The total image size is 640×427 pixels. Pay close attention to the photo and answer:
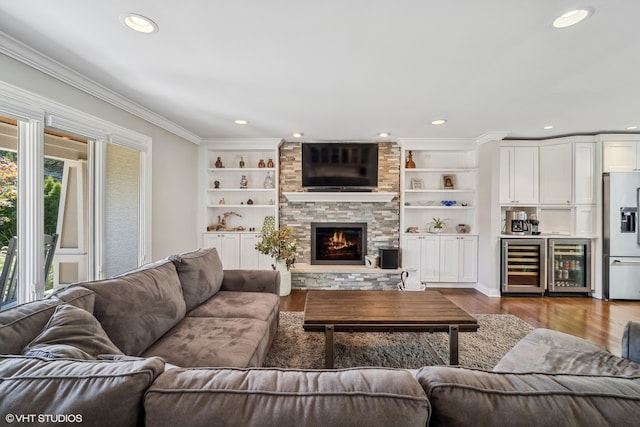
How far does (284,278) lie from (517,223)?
3.89m

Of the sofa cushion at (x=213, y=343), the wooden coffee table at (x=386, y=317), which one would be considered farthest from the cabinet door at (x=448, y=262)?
the sofa cushion at (x=213, y=343)

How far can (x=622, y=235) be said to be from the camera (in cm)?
397

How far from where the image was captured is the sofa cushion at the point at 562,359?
1.19 meters

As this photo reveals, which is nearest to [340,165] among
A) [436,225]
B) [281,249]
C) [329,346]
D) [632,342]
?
[281,249]

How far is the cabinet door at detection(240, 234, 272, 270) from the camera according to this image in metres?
4.62

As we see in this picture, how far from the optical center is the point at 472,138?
455 cm

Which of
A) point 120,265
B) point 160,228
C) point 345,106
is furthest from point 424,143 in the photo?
point 120,265

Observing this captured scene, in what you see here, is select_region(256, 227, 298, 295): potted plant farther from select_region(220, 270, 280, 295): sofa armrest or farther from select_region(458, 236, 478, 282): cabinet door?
select_region(458, 236, 478, 282): cabinet door

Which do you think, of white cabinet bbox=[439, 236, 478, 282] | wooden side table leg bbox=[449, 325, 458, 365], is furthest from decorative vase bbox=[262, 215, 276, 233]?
wooden side table leg bbox=[449, 325, 458, 365]

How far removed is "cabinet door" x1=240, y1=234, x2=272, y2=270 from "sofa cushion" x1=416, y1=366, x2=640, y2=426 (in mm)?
4083

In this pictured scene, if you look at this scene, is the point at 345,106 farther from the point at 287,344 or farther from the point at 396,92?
the point at 287,344

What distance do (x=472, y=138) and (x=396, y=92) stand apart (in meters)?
2.60

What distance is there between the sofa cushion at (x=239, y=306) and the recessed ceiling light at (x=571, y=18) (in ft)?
9.05

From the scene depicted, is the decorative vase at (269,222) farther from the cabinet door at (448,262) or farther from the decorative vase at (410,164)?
the cabinet door at (448,262)
